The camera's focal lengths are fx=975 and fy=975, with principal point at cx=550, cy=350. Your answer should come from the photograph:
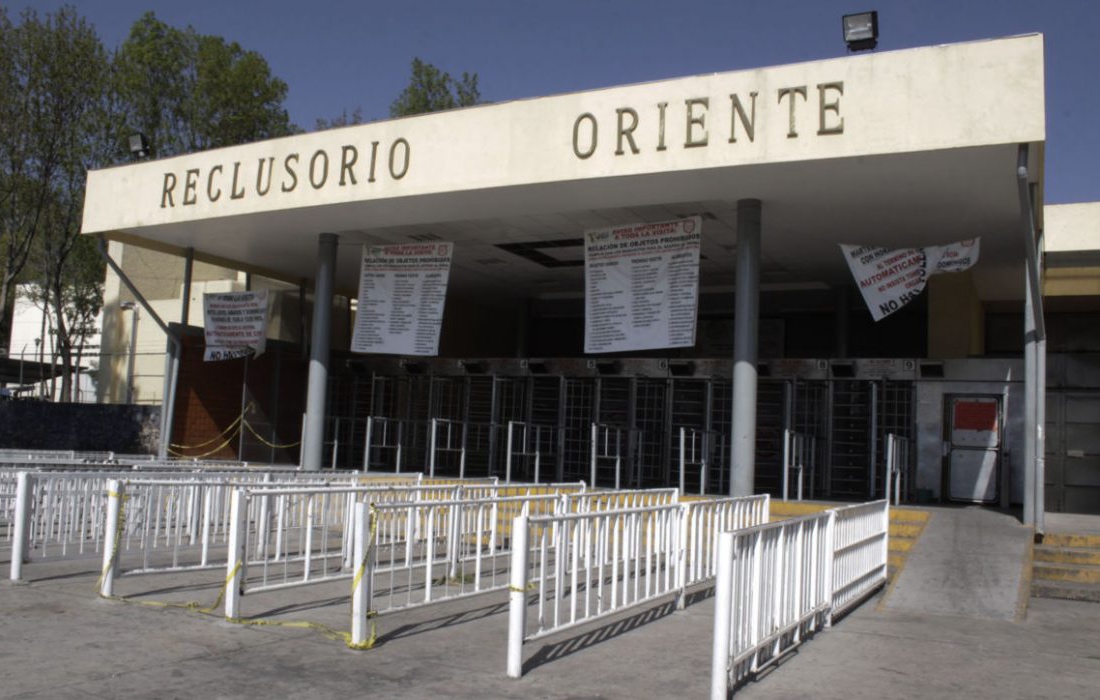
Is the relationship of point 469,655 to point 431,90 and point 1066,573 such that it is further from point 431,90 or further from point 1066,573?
point 431,90

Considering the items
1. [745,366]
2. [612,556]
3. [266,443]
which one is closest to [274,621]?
[612,556]

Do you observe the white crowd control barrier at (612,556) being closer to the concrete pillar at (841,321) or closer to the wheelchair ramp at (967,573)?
the wheelchair ramp at (967,573)

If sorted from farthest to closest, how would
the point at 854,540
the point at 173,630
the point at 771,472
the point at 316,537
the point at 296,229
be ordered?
the point at 771,472 → the point at 296,229 → the point at 316,537 → the point at 854,540 → the point at 173,630

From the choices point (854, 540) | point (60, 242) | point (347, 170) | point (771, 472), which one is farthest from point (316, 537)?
point (60, 242)

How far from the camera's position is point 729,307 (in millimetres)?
23594

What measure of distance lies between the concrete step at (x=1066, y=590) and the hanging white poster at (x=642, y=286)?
18.1 ft

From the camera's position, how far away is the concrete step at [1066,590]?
35.4ft

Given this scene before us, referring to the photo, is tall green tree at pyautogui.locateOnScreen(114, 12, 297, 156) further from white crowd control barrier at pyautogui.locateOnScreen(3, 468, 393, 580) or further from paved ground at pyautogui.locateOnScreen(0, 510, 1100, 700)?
paved ground at pyautogui.locateOnScreen(0, 510, 1100, 700)

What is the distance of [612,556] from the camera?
8.99 metres

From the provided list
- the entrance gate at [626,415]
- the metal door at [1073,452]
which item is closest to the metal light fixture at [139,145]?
the entrance gate at [626,415]

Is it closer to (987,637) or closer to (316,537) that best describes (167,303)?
(316,537)

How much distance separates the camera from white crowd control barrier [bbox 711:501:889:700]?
5934mm

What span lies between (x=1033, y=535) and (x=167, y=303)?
21458mm

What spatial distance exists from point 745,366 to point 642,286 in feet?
6.64
